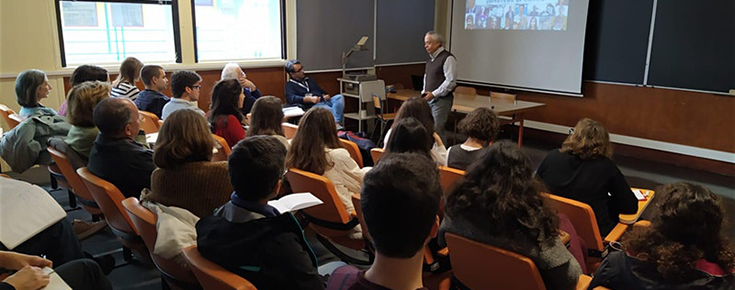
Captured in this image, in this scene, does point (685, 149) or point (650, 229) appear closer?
point (650, 229)

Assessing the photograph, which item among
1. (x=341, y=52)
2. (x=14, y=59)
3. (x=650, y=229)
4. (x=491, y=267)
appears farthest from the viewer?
(x=341, y=52)

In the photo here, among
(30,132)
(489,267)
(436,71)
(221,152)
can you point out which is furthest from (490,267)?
(436,71)

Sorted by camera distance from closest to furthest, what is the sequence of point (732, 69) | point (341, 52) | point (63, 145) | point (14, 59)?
point (63, 145)
point (14, 59)
point (732, 69)
point (341, 52)

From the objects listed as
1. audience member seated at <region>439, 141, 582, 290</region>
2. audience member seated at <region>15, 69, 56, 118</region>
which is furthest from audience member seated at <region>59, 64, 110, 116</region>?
audience member seated at <region>439, 141, 582, 290</region>

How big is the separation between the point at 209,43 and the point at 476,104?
3.19m

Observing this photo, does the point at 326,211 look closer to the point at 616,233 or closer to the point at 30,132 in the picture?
the point at 616,233

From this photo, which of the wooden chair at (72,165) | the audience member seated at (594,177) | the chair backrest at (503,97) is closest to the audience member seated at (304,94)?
the chair backrest at (503,97)

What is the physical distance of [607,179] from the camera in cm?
250

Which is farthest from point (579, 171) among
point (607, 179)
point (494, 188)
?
point (494, 188)

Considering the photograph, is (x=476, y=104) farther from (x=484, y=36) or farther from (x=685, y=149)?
(x=685, y=149)

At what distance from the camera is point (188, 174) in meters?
2.06

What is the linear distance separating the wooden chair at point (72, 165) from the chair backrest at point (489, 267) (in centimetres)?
205

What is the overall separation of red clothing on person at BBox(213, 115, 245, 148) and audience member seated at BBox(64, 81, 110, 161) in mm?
781

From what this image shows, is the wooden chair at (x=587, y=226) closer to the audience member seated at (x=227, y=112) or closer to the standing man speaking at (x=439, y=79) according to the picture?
the audience member seated at (x=227, y=112)
